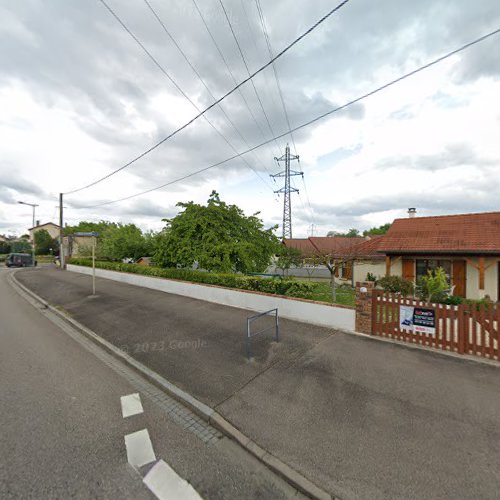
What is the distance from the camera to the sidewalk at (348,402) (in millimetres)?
2559

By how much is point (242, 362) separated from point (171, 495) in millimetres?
2805

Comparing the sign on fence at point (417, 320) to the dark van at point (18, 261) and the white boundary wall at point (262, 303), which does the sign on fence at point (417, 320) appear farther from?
the dark van at point (18, 261)

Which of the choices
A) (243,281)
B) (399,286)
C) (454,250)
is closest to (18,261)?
(243,281)

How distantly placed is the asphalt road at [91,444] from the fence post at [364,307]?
4861 mm

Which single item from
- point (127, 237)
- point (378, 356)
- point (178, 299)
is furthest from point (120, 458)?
point (127, 237)

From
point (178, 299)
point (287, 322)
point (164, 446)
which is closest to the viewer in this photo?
point (164, 446)

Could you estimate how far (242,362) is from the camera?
509 centimetres

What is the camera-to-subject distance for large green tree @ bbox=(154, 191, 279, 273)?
38.3ft

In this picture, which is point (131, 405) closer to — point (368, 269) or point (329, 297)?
point (329, 297)

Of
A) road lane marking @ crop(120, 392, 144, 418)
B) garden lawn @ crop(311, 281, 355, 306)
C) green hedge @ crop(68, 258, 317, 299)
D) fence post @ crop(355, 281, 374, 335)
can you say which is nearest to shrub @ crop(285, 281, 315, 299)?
green hedge @ crop(68, 258, 317, 299)

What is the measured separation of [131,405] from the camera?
12.3 ft

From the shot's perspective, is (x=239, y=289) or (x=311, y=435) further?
(x=239, y=289)

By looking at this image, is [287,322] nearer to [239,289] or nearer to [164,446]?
[239,289]

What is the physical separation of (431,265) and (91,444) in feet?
49.8
